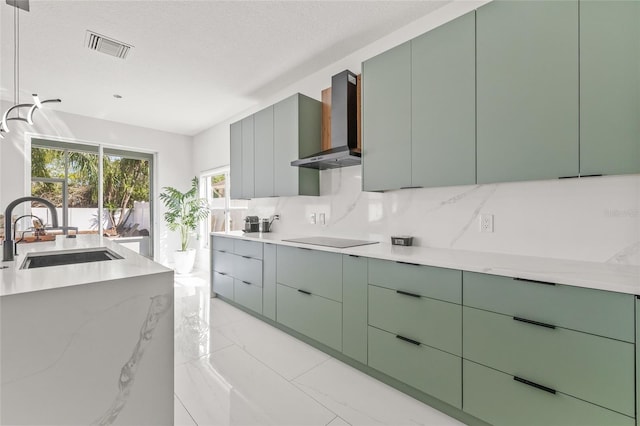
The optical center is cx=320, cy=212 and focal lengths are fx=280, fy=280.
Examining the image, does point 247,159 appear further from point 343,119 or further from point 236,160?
point 343,119

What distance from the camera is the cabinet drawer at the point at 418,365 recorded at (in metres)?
1.58

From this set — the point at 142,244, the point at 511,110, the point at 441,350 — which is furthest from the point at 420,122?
the point at 142,244

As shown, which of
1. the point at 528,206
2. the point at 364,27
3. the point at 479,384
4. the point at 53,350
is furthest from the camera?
the point at 364,27

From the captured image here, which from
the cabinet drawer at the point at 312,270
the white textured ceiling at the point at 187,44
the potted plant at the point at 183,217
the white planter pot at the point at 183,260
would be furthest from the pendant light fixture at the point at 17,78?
the white planter pot at the point at 183,260

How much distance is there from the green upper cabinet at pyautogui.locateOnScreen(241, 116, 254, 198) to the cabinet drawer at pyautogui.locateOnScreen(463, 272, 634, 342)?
287cm

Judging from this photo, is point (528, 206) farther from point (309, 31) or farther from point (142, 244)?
point (142, 244)

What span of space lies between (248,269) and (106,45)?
258 centimetres

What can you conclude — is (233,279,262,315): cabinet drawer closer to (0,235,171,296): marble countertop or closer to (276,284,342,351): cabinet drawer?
(276,284,342,351): cabinet drawer

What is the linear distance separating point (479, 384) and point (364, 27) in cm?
274

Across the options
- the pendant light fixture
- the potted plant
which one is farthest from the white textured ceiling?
the potted plant

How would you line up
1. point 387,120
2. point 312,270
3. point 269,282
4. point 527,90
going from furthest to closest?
point 269,282
point 312,270
point 387,120
point 527,90

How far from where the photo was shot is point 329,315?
227 cm

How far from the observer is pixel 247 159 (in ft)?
12.3

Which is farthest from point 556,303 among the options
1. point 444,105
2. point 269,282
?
point 269,282
